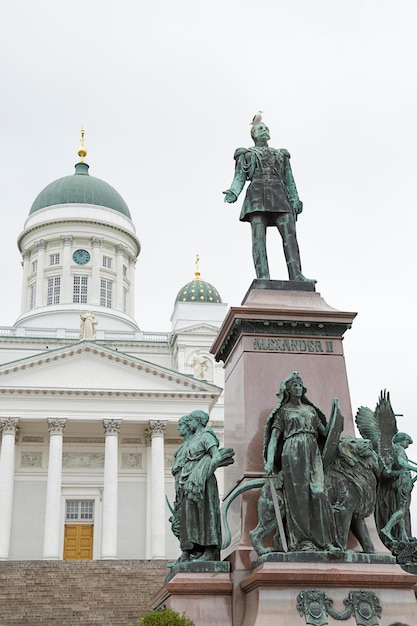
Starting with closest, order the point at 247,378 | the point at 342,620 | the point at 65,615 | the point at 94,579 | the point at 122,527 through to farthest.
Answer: the point at 342,620
the point at 247,378
the point at 65,615
the point at 94,579
the point at 122,527

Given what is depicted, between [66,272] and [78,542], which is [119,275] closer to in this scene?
[66,272]

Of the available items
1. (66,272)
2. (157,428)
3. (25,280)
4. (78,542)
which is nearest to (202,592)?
(157,428)

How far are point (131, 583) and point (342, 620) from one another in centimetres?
2680

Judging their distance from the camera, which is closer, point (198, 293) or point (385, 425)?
point (385, 425)

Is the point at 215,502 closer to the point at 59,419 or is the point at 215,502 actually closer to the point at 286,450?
the point at 286,450

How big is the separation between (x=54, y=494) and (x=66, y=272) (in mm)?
24410

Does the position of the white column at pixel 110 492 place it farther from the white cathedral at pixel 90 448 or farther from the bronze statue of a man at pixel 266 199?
the bronze statue of a man at pixel 266 199

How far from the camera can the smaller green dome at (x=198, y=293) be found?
61.3 m

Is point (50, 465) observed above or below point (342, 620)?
above

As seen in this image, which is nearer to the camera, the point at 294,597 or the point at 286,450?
the point at 294,597

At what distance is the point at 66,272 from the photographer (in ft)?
207

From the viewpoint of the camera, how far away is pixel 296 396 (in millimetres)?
6672

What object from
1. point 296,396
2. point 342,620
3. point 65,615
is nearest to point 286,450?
point 296,396

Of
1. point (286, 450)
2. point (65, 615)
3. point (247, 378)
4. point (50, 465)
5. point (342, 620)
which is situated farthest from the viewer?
point (50, 465)
